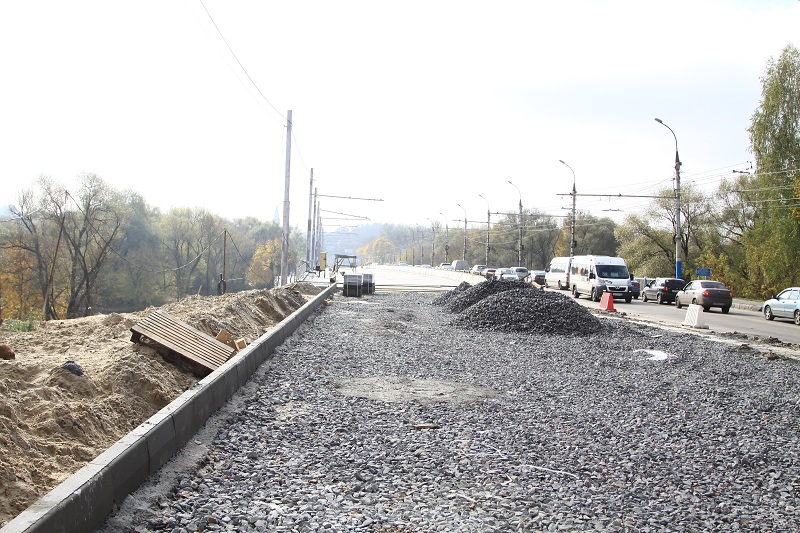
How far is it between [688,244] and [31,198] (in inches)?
2436

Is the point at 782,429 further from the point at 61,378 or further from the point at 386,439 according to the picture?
the point at 61,378

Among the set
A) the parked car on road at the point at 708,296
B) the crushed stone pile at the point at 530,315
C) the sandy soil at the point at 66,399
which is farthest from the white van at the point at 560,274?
the sandy soil at the point at 66,399

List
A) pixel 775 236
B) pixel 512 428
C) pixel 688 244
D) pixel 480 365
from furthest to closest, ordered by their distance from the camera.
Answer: pixel 688 244
pixel 775 236
pixel 480 365
pixel 512 428


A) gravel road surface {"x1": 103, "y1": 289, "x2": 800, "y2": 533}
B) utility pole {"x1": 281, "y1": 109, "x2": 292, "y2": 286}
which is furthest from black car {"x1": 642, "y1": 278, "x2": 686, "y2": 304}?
gravel road surface {"x1": 103, "y1": 289, "x2": 800, "y2": 533}

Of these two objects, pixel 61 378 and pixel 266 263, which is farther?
pixel 266 263

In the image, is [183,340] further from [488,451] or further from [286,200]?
[286,200]

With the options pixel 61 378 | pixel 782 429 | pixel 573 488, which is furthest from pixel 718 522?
pixel 61 378

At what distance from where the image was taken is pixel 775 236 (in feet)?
156

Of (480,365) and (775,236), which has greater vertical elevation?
(775,236)

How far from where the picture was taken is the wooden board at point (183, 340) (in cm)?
984

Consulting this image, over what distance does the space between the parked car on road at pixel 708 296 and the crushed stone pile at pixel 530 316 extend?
50.4 feet

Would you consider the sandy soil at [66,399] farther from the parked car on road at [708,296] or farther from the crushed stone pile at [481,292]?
the parked car on road at [708,296]

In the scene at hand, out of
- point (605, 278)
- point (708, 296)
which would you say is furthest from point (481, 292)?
point (605, 278)

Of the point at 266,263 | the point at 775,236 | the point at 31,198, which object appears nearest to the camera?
the point at 775,236
